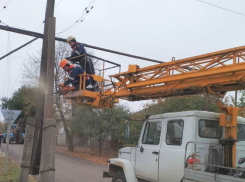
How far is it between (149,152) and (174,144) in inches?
31.8

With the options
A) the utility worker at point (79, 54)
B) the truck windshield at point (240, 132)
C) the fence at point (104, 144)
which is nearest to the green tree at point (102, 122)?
the fence at point (104, 144)

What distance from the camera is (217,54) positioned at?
20.1 feet

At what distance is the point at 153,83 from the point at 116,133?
14.3 m

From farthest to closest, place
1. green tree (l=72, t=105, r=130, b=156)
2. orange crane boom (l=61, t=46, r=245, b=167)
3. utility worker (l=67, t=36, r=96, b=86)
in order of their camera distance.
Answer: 1. green tree (l=72, t=105, r=130, b=156)
2. utility worker (l=67, t=36, r=96, b=86)
3. orange crane boom (l=61, t=46, r=245, b=167)

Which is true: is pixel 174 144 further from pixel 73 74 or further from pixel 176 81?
pixel 73 74

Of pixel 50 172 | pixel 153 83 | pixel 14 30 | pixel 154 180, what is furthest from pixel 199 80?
pixel 14 30

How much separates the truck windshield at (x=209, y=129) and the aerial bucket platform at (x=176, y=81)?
657mm

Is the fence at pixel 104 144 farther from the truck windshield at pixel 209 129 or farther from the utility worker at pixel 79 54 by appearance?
the truck windshield at pixel 209 129

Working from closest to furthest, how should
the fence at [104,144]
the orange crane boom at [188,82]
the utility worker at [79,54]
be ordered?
1. the orange crane boom at [188,82]
2. the utility worker at [79,54]
3. the fence at [104,144]

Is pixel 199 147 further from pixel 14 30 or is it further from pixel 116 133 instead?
pixel 116 133

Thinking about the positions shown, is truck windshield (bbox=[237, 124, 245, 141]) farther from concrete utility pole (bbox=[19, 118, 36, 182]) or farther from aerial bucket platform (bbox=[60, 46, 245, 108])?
concrete utility pole (bbox=[19, 118, 36, 182])

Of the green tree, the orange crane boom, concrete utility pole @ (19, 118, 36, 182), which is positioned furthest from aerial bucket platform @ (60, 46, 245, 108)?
the green tree

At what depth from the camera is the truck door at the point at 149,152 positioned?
21.6 ft

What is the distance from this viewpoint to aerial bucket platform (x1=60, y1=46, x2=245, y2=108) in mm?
5914
